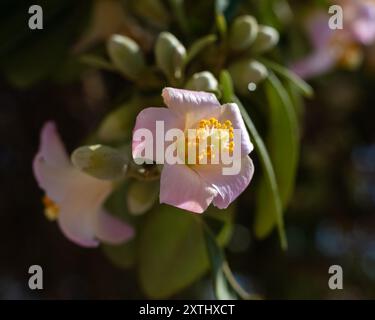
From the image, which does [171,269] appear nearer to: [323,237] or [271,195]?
[271,195]

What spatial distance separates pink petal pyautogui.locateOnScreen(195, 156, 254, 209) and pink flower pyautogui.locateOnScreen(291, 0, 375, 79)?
51 cm

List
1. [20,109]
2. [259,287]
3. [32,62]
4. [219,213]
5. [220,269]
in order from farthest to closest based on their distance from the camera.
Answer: [259,287] < [20,109] < [32,62] < [219,213] < [220,269]

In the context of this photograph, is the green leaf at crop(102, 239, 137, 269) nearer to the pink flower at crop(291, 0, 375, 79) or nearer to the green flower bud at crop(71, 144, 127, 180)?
the green flower bud at crop(71, 144, 127, 180)

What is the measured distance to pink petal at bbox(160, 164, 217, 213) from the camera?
820 mm

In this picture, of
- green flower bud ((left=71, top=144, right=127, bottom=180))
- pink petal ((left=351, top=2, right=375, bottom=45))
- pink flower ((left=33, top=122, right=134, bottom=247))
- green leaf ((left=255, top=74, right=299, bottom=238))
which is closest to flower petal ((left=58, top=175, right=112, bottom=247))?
pink flower ((left=33, top=122, right=134, bottom=247))

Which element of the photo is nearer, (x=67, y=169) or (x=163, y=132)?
(x=163, y=132)

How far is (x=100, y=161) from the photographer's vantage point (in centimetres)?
93

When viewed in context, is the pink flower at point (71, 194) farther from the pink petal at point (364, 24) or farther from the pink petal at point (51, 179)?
the pink petal at point (364, 24)

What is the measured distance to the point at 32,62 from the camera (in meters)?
1.24

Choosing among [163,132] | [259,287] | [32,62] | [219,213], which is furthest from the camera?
[259,287]

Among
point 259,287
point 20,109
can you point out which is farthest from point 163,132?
point 259,287

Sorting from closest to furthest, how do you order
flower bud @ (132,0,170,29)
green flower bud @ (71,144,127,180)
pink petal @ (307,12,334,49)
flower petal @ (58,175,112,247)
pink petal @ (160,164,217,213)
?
pink petal @ (160,164,217,213)
green flower bud @ (71,144,127,180)
flower petal @ (58,175,112,247)
flower bud @ (132,0,170,29)
pink petal @ (307,12,334,49)

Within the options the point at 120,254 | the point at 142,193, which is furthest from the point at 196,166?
the point at 120,254
